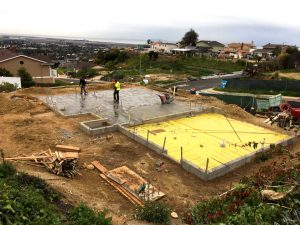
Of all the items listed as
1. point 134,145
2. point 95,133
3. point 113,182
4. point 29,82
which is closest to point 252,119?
point 134,145

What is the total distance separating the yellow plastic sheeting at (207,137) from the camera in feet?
32.3

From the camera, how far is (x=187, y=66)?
5328 centimetres

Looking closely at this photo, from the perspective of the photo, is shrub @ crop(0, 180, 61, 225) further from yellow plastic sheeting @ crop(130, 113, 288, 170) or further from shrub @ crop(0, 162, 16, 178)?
yellow plastic sheeting @ crop(130, 113, 288, 170)

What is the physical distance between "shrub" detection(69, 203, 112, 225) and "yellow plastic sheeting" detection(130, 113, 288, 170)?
4.35 metres

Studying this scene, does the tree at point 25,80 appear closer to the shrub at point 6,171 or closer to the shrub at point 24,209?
the shrub at point 6,171

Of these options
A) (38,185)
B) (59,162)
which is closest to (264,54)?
(59,162)

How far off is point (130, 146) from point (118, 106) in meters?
4.90

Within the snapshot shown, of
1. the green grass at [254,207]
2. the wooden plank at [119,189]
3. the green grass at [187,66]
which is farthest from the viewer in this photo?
the green grass at [187,66]

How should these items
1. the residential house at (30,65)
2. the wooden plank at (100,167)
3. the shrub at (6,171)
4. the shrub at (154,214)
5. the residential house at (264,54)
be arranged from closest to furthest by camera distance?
the shrub at (154,214)
the shrub at (6,171)
the wooden plank at (100,167)
the residential house at (30,65)
the residential house at (264,54)

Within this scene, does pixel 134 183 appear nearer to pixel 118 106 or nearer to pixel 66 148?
pixel 66 148

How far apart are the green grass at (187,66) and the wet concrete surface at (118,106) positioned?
2970cm

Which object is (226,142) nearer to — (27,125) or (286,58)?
(27,125)

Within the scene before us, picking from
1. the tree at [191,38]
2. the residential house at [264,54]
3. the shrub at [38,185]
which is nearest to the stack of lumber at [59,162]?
the shrub at [38,185]

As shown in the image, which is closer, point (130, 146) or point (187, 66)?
point (130, 146)
